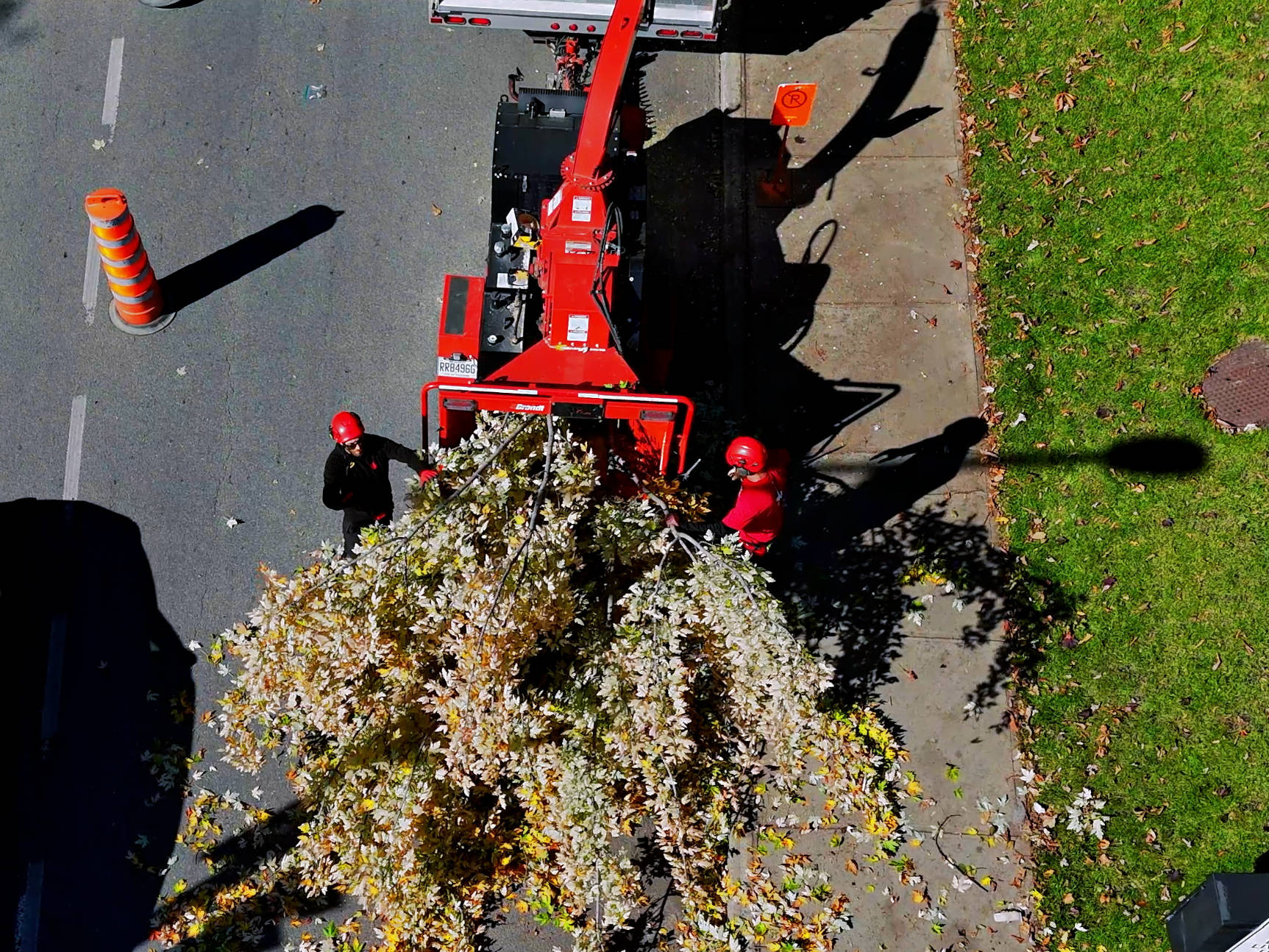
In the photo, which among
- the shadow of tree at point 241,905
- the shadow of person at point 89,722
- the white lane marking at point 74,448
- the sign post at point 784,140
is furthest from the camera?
the sign post at point 784,140

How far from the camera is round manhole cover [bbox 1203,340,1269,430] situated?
9.27 m

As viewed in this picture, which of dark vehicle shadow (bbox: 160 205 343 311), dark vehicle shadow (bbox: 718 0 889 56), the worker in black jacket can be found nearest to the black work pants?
the worker in black jacket

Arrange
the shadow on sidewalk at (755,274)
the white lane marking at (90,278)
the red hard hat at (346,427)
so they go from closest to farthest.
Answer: the red hard hat at (346,427) → the shadow on sidewalk at (755,274) → the white lane marking at (90,278)

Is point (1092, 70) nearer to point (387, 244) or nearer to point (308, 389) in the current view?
point (387, 244)

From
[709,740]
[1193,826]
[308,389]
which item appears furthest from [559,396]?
[1193,826]

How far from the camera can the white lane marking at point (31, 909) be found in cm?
806

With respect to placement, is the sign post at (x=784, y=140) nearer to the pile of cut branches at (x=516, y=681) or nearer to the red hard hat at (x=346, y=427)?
the pile of cut branches at (x=516, y=681)

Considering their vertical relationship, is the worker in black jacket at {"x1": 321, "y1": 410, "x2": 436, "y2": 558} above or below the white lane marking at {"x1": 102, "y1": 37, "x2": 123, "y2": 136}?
below

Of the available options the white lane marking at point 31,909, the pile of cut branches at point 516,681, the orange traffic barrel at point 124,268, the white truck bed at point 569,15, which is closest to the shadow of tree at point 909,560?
the pile of cut branches at point 516,681

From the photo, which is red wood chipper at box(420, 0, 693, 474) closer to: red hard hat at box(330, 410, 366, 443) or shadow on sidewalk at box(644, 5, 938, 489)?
red hard hat at box(330, 410, 366, 443)

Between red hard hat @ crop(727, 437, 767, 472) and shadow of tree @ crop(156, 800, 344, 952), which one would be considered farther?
shadow of tree @ crop(156, 800, 344, 952)

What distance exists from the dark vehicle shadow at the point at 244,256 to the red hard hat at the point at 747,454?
5.17 meters

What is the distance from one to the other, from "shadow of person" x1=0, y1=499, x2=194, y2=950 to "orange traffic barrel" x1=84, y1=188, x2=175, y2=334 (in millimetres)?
1871

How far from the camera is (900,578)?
9078 mm
